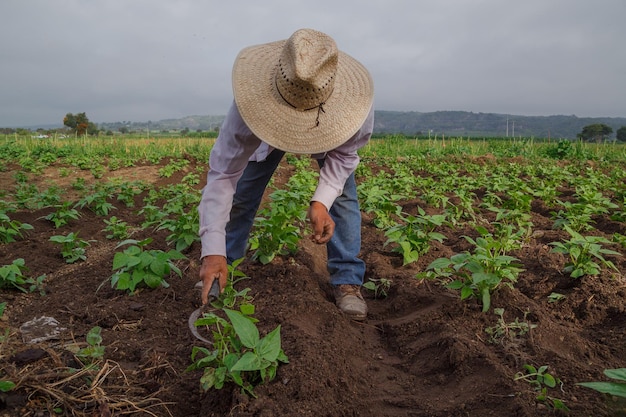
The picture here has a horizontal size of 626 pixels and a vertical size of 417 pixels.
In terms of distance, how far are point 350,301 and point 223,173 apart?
1029 millimetres

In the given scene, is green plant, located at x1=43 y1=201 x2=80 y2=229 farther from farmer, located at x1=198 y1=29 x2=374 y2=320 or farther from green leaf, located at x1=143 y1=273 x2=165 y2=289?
farmer, located at x1=198 y1=29 x2=374 y2=320

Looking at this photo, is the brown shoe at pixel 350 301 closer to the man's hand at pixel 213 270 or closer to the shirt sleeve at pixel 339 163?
the shirt sleeve at pixel 339 163

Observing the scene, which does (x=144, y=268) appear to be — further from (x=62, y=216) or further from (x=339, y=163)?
(x=62, y=216)

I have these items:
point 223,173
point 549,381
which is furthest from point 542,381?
point 223,173

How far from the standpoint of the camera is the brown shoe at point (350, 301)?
278 cm

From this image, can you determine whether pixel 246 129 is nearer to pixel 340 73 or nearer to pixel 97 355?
pixel 340 73

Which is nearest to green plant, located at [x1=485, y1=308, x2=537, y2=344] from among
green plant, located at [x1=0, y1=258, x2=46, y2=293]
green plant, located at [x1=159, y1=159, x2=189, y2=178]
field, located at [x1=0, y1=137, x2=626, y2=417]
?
field, located at [x1=0, y1=137, x2=626, y2=417]

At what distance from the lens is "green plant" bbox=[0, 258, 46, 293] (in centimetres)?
286

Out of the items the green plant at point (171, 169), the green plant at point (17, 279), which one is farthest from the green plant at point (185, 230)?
the green plant at point (171, 169)

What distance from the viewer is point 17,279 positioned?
298 centimetres

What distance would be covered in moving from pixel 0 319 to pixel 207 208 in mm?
1163

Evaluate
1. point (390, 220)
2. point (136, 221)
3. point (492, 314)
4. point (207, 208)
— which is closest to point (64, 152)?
point (136, 221)

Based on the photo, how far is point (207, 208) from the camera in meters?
2.43

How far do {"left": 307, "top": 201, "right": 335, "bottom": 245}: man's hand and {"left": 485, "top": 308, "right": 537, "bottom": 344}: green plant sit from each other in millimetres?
852
